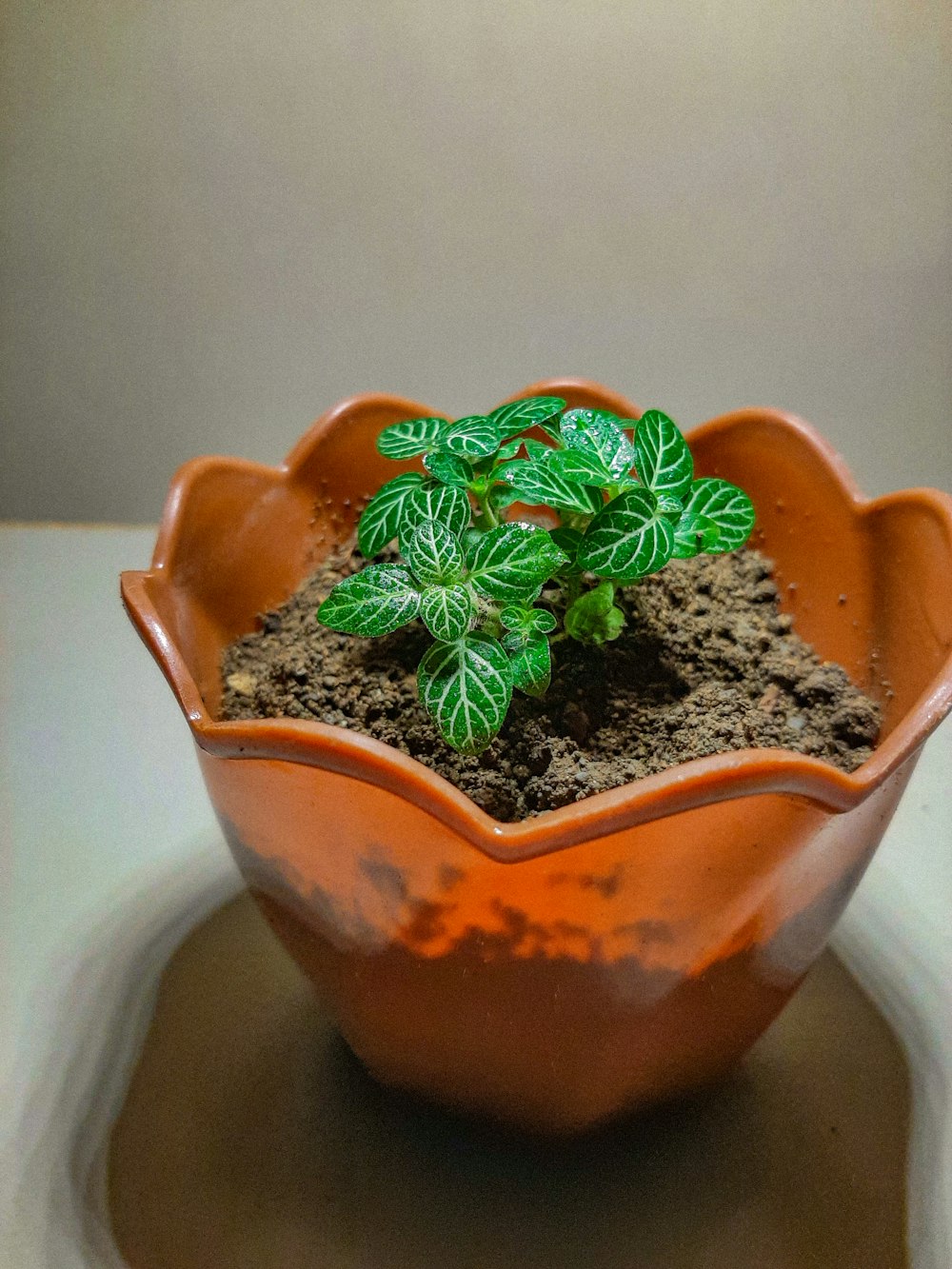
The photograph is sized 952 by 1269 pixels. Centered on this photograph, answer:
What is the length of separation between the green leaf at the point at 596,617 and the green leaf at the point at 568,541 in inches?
1.2

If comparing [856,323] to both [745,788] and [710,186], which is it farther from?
[745,788]

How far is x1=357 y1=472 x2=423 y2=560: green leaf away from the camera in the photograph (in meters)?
0.77

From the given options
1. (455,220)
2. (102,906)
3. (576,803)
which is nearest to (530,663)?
(576,803)

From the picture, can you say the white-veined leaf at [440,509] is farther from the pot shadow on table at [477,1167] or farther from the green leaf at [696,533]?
the pot shadow on table at [477,1167]

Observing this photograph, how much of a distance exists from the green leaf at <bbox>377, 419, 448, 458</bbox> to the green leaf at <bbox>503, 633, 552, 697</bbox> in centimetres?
17

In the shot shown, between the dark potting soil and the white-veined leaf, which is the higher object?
the white-veined leaf

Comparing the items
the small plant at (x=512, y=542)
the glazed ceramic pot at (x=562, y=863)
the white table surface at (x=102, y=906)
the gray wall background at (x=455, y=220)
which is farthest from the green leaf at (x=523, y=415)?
the white table surface at (x=102, y=906)

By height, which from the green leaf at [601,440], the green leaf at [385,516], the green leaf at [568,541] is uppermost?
the green leaf at [601,440]

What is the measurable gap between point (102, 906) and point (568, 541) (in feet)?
1.89

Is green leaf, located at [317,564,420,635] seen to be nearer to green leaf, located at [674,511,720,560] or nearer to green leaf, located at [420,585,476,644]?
green leaf, located at [420,585,476,644]

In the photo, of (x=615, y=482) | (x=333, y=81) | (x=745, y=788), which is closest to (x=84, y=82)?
(x=333, y=81)

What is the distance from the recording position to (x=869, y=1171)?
2.56ft

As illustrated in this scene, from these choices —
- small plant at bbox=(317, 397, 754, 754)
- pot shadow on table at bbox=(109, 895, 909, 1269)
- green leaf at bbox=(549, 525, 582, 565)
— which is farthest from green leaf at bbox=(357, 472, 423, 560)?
pot shadow on table at bbox=(109, 895, 909, 1269)

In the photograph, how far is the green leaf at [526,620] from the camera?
2.33ft
